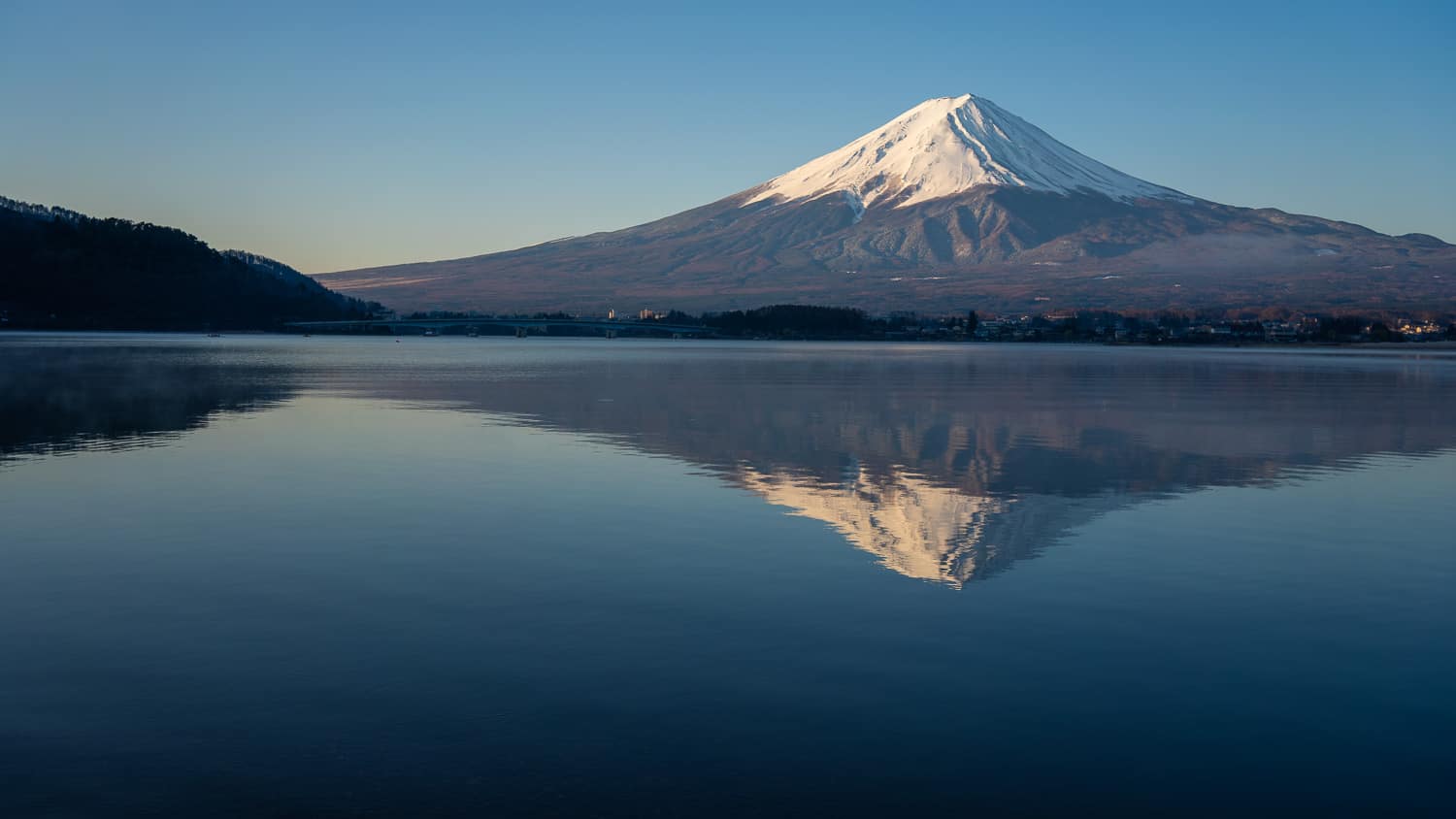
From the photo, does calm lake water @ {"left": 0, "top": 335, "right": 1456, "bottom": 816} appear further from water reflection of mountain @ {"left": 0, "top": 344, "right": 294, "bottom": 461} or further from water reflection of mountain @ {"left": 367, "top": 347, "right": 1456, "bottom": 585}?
water reflection of mountain @ {"left": 0, "top": 344, "right": 294, "bottom": 461}

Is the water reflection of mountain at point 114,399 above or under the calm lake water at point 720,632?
above

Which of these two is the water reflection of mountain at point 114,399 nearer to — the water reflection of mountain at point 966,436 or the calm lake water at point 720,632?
the calm lake water at point 720,632

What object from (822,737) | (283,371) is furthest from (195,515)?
(283,371)

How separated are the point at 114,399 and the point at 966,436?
2790 centimetres

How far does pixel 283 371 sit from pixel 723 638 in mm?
60013

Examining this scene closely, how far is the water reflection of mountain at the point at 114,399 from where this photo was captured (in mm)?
27031

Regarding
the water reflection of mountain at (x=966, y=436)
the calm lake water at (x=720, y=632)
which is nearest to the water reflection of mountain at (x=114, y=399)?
the calm lake water at (x=720, y=632)

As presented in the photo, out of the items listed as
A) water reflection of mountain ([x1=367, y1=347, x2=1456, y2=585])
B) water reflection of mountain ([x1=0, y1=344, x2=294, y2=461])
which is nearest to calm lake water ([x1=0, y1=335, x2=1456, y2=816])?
water reflection of mountain ([x1=367, y1=347, x2=1456, y2=585])

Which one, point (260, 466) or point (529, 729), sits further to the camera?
point (260, 466)

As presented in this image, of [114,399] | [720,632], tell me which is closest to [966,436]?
[720,632]

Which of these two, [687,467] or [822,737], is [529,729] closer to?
[822,737]

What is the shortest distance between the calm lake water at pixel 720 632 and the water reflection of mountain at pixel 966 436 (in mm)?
212

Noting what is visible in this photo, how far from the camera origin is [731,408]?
37531mm

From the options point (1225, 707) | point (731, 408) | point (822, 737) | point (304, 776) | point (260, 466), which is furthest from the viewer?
point (731, 408)
